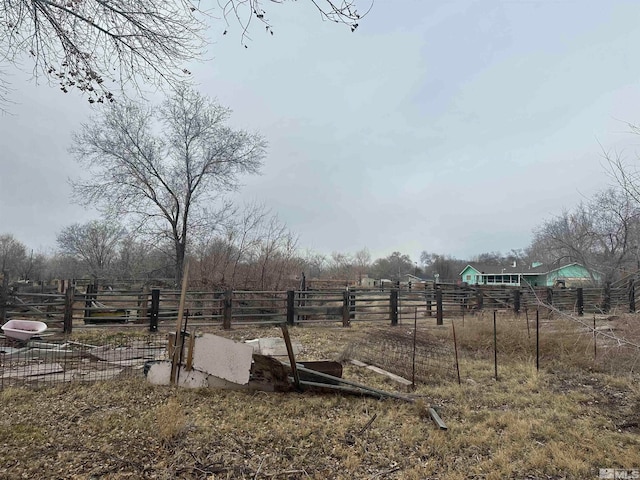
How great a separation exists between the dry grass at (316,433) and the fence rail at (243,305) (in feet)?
5.93

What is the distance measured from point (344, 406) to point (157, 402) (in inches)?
91.4

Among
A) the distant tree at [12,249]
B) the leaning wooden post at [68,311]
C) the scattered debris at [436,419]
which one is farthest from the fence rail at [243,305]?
the distant tree at [12,249]

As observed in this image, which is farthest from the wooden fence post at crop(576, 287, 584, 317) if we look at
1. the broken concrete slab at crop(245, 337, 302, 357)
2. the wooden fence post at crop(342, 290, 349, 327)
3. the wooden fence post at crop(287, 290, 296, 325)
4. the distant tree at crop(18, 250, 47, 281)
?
the distant tree at crop(18, 250, 47, 281)

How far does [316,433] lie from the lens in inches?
154

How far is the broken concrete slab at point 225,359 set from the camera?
493 cm

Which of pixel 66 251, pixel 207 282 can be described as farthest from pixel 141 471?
pixel 66 251

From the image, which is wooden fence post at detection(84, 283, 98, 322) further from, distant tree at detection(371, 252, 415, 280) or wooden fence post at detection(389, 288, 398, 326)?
distant tree at detection(371, 252, 415, 280)

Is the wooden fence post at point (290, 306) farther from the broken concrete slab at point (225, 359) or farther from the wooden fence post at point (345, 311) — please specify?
the broken concrete slab at point (225, 359)

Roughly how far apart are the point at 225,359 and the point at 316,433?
1.70 m

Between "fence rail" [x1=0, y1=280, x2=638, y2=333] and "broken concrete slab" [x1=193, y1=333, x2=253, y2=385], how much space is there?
4.00 ft

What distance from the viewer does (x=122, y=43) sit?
14.6ft

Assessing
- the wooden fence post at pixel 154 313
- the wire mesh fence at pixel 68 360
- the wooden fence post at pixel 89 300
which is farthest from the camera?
the wooden fence post at pixel 154 313

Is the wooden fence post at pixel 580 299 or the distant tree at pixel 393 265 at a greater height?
the distant tree at pixel 393 265

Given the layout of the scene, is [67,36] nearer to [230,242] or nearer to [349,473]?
[349,473]
